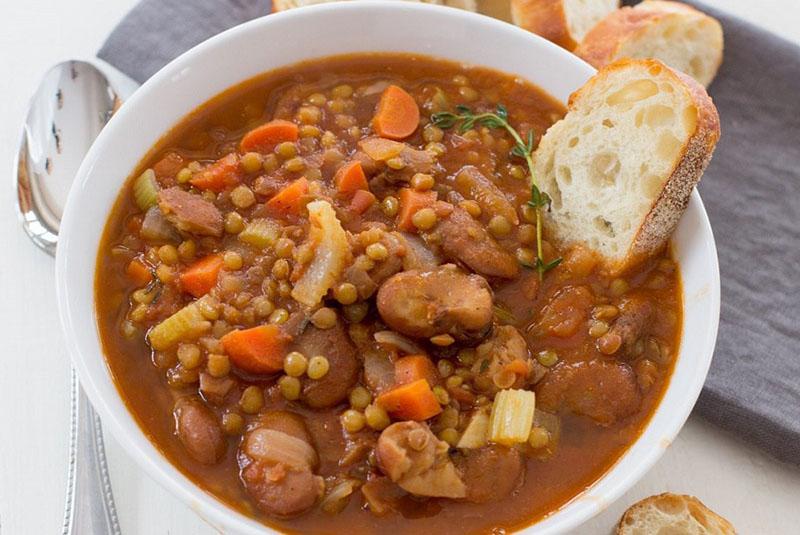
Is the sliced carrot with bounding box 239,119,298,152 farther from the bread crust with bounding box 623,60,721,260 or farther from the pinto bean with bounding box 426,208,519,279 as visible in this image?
the bread crust with bounding box 623,60,721,260

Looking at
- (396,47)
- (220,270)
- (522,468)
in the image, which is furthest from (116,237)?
(522,468)

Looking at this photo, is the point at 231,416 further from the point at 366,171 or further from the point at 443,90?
the point at 443,90

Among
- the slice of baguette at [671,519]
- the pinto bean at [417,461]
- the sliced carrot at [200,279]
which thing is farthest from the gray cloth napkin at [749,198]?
the sliced carrot at [200,279]

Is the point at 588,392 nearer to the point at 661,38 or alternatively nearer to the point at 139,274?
the point at 139,274

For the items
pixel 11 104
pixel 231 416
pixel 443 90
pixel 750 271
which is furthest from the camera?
pixel 11 104

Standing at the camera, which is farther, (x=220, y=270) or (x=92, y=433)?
(x=92, y=433)

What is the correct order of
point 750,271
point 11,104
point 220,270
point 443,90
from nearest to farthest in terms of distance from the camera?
point 220,270
point 443,90
point 750,271
point 11,104

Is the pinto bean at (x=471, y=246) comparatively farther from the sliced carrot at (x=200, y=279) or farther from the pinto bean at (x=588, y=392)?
the sliced carrot at (x=200, y=279)
